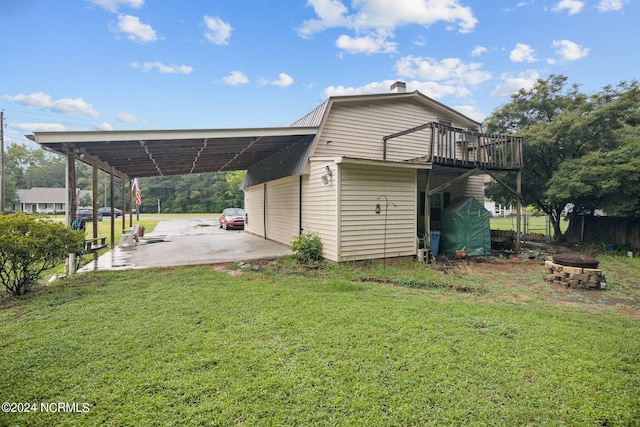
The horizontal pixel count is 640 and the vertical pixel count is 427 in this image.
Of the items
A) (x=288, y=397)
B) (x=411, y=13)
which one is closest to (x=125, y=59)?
(x=411, y=13)

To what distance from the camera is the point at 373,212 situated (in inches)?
294

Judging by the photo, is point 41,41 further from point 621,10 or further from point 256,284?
point 621,10

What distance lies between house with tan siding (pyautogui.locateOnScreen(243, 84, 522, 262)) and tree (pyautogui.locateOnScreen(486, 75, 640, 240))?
6.44 ft

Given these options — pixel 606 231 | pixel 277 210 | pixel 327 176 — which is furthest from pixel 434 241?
pixel 606 231

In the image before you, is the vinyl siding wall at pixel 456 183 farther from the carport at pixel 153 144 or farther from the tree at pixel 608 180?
the carport at pixel 153 144

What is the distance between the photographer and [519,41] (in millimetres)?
11406

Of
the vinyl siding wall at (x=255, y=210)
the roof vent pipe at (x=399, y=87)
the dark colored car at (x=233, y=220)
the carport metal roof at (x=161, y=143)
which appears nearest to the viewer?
the carport metal roof at (x=161, y=143)

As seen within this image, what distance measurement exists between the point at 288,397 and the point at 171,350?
4.72ft

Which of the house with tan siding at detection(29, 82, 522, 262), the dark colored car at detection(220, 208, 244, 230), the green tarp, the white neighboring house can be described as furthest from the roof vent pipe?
the white neighboring house

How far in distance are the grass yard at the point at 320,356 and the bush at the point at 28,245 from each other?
15.4 inches

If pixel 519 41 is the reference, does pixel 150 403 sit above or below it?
below

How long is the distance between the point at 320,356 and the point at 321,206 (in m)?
5.27

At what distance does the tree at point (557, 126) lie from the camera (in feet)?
31.8

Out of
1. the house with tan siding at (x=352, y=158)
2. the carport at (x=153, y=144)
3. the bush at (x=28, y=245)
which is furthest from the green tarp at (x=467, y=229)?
the bush at (x=28, y=245)
